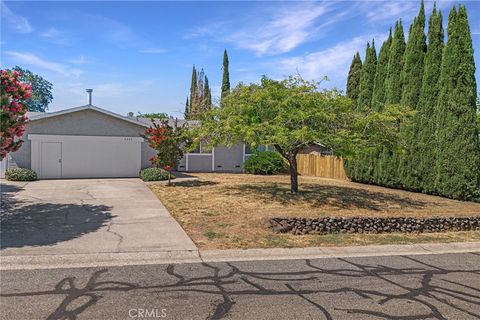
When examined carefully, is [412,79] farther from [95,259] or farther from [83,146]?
[83,146]

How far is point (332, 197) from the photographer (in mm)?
15266

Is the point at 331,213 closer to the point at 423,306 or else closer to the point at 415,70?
the point at 423,306

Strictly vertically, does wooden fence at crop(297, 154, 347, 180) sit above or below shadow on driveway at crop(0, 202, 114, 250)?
above

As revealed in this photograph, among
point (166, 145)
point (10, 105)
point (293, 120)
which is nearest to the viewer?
point (10, 105)

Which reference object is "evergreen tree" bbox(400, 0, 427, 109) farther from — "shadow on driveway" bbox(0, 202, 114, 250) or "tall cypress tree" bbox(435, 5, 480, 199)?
"shadow on driveway" bbox(0, 202, 114, 250)

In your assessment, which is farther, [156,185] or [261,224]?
[156,185]

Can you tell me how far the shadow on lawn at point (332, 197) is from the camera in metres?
13.9

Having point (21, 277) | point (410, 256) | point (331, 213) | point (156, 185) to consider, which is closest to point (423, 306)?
point (410, 256)

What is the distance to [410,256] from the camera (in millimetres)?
8047

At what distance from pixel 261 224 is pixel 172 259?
3.36 metres

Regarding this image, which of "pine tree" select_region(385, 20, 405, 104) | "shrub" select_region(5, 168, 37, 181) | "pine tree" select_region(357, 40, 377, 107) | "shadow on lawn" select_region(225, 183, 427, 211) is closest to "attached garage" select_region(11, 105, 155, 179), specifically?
"shrub" select_region(5, 168, 37, 181)

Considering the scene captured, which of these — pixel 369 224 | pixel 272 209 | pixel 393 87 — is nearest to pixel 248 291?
pixel 369 224

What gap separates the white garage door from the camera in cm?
2003

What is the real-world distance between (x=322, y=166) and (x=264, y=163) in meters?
4.40
